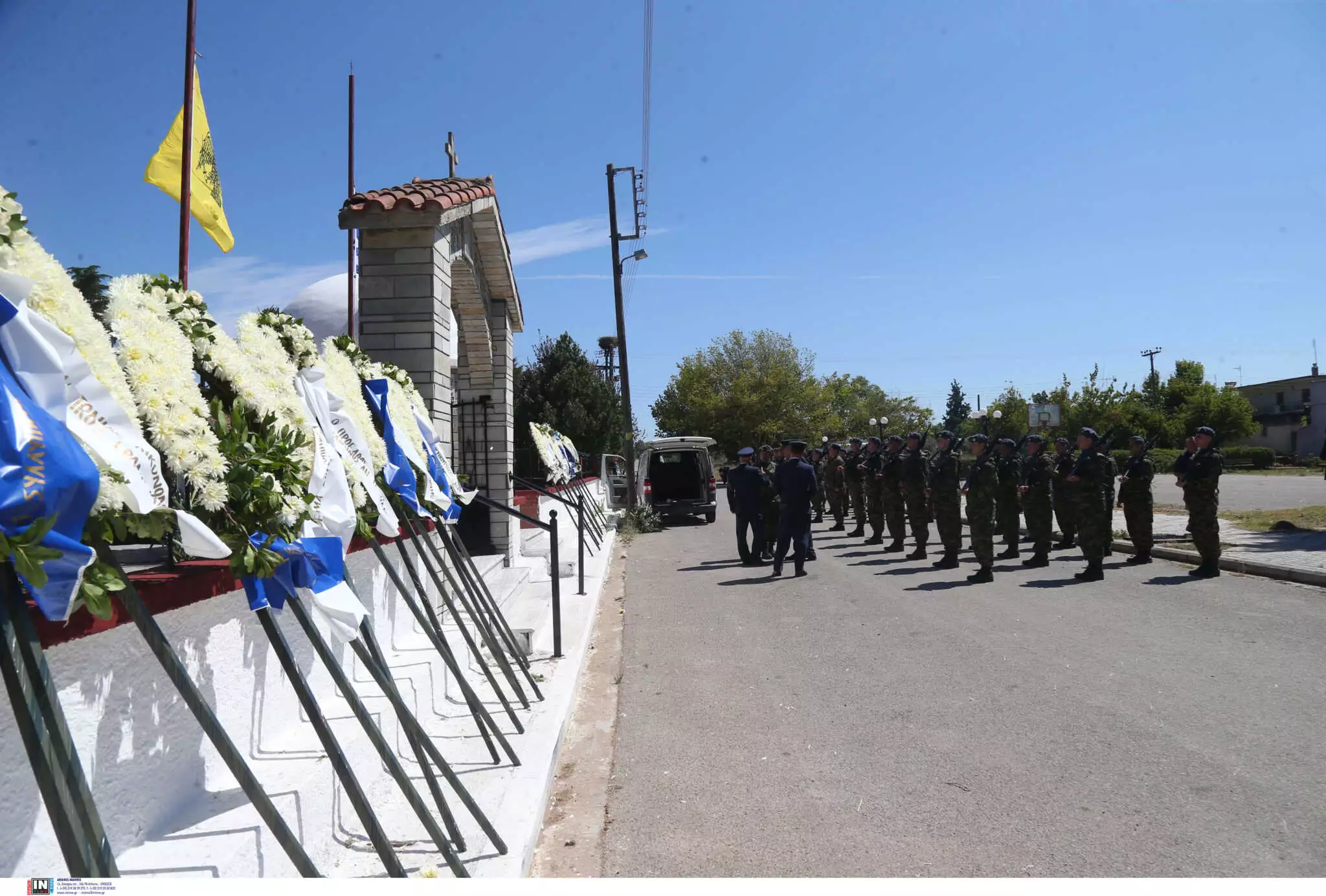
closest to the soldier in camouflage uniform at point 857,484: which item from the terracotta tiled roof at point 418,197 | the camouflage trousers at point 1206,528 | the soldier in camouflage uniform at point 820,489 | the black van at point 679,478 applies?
the soldier in camouflage uniform at point 820,489

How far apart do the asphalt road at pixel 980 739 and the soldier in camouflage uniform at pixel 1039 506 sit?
314 cm

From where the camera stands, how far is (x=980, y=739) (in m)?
5.34

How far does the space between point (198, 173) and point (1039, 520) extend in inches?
489

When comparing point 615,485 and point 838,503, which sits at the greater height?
point 615,485

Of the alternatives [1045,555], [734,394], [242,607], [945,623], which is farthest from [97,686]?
[734,394]

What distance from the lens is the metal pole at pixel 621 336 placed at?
81.7 ft

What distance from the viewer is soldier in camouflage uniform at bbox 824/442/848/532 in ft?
67.1

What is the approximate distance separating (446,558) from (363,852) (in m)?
5.28

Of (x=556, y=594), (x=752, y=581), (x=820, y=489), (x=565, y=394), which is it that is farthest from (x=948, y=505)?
(x=565, y=394)

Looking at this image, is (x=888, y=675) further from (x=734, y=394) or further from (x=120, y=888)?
(x=734, y=394)

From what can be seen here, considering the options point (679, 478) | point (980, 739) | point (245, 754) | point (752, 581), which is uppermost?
point (679, 478)

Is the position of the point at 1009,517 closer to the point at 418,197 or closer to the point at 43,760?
the point at 418,197

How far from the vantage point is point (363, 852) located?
370 cm

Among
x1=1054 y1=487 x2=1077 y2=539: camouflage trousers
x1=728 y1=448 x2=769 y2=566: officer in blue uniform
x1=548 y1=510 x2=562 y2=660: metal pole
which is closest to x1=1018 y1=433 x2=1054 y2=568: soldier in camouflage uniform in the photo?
x1=1054 y1=487 x2=1077 y2=539: camouflage trousers
